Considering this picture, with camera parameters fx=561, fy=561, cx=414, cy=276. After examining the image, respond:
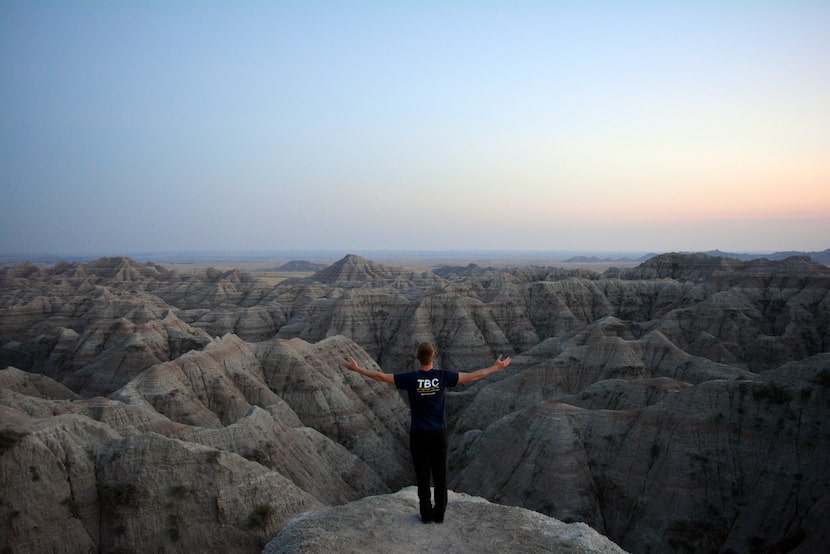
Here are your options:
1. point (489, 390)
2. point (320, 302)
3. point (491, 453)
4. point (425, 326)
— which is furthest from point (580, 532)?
point (320, 302)

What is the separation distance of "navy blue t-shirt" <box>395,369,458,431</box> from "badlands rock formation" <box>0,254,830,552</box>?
17.4 m

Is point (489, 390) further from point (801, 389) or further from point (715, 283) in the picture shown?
point (715, 283)

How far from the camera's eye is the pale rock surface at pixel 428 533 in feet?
35.8

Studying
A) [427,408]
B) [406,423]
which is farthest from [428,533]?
[406,423]

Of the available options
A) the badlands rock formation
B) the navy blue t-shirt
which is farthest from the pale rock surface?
the badlands rock formation

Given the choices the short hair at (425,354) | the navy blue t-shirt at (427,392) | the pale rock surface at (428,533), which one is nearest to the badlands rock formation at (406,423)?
the pale rock surface at (428,533)

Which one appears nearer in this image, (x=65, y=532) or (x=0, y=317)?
(x=65, y=532)

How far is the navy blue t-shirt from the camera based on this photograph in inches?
436

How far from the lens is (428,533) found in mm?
11336

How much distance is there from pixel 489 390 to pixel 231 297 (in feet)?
260

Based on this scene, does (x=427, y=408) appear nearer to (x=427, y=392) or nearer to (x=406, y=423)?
(x=427, y=392)

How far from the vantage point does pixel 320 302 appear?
93.0 metres

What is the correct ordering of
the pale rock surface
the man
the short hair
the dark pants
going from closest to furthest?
the short hair, the pale rock surface, the man, the dark pants

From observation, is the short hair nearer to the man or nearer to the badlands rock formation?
the man
